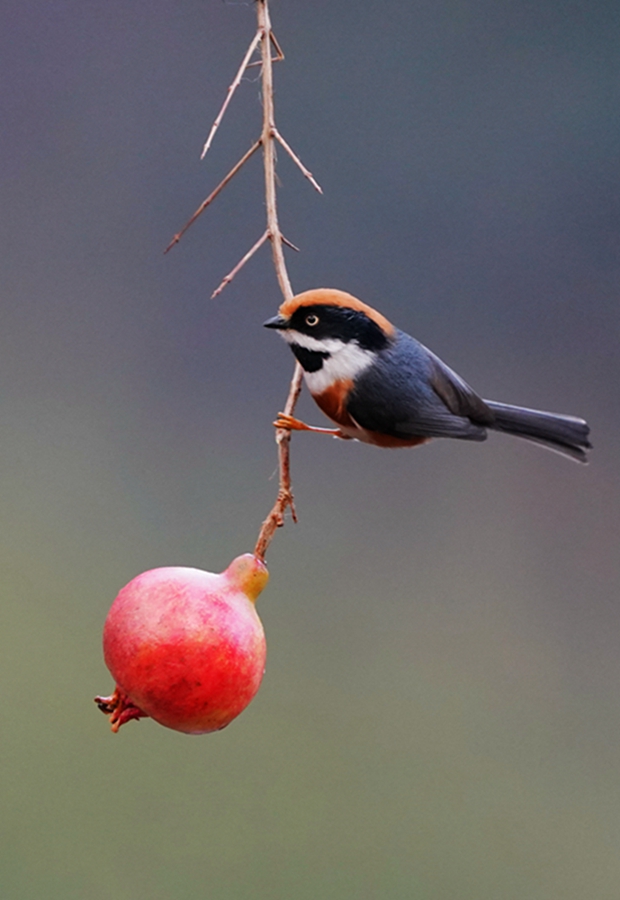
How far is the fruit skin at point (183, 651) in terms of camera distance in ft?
2.43

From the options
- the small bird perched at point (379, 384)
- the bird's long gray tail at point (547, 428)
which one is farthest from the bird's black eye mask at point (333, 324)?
the bird's long gray tail at point (547, 428)

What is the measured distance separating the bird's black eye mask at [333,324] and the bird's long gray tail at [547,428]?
0.94ft

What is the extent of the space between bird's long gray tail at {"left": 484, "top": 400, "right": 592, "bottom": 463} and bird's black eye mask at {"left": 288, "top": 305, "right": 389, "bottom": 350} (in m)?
0.29

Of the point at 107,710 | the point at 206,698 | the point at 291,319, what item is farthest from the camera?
the point at 291,319

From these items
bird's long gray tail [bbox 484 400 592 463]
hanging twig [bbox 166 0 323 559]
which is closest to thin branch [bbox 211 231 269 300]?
hanging twig [bbox 166 0 323 559]

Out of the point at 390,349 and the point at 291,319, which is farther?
the point at 390,349

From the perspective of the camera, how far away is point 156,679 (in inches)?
29.1

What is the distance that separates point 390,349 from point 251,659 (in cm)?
46

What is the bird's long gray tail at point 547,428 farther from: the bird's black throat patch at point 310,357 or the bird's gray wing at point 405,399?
the bird's black throat patch at point 310,357

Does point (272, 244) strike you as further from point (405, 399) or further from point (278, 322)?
point (405, 399)

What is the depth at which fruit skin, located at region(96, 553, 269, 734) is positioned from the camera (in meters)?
0.74

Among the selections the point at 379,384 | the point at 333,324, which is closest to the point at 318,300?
the point at 333,324

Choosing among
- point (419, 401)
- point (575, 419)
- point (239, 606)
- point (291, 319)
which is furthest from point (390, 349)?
point (239, 606)

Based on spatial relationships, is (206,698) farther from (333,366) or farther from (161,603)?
(333,366)
